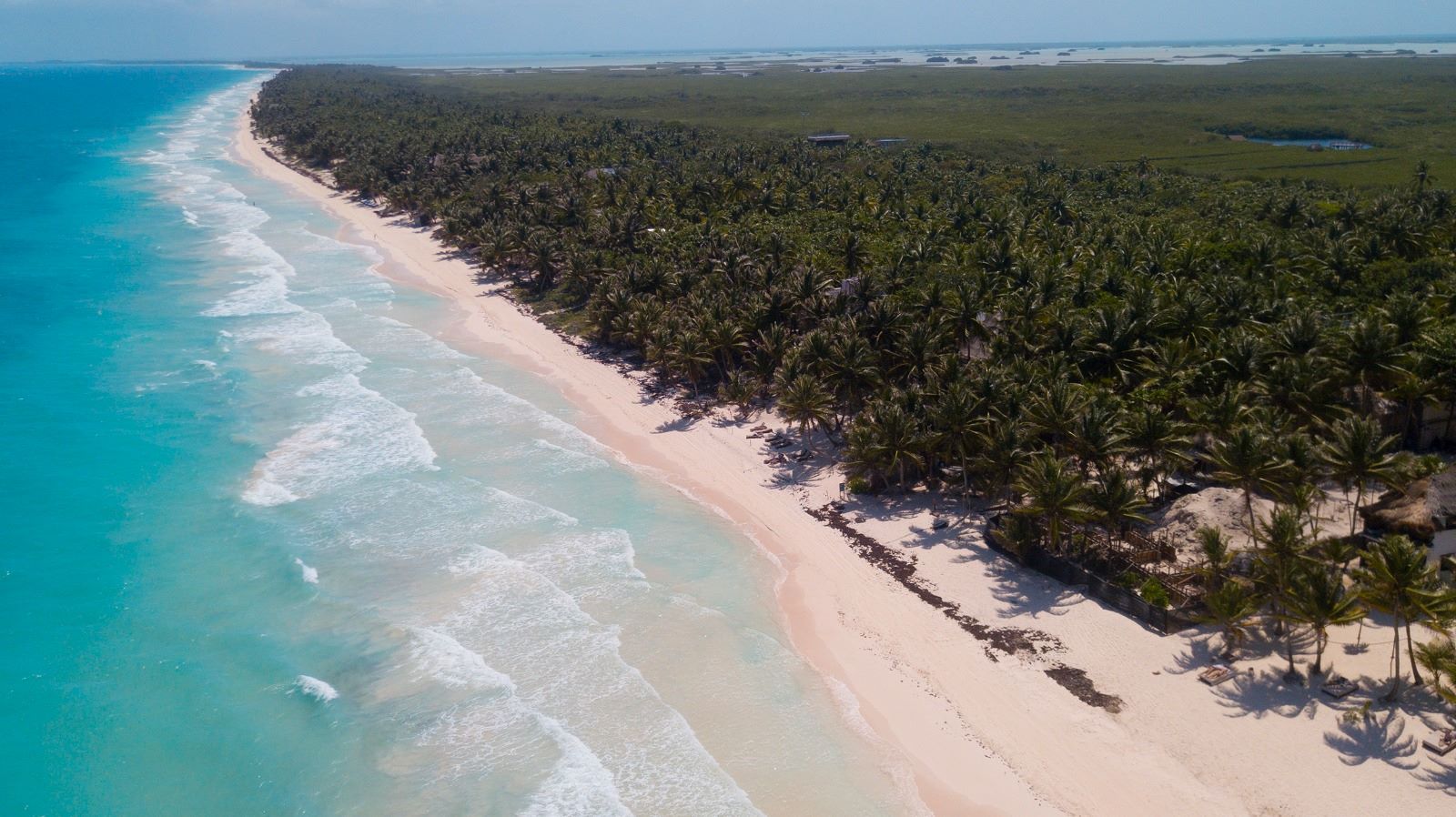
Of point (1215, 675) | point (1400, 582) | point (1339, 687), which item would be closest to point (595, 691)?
point (1215, 675)

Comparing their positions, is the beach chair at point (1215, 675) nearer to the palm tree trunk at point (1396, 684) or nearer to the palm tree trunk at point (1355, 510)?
the palm tree trunk at point (1396, 684)


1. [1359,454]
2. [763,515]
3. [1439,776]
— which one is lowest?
[763,515]

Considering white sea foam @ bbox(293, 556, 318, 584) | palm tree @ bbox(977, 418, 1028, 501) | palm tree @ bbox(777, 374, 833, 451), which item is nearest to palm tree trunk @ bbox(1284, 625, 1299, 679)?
palm tree @ bbox(977, 418, 1028, 501)

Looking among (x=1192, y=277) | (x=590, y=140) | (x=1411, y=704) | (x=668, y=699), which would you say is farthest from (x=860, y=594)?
(x=590, y=140)

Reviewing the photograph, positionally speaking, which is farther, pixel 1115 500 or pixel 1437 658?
pixel 1115 500

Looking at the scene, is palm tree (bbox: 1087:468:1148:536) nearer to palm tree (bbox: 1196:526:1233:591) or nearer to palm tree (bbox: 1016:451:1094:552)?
palm tree (bbox: 1016:451:1094:552)

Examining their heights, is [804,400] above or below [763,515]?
above

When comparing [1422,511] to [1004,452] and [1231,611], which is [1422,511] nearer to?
[1231,611]
